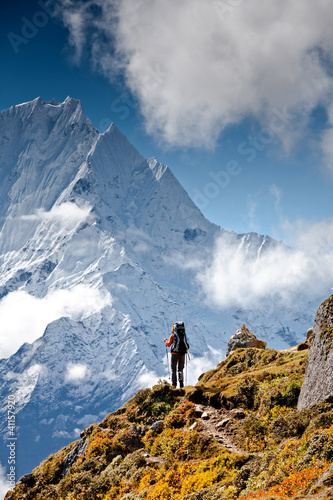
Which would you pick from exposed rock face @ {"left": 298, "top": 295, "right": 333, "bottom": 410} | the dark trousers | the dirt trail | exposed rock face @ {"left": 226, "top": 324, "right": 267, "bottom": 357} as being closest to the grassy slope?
the dirt trail

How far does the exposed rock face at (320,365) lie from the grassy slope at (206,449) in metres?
0.45

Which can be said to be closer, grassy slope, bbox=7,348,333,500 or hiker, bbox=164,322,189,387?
grassy slope, bbox=7,348,333,500

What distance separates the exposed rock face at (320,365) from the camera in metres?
10.1

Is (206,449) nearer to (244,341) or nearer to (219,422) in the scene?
(219,422)

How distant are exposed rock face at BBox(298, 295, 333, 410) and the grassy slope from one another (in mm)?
453

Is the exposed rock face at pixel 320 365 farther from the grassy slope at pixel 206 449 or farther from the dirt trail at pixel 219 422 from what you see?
the dirt trail at pixel 219 422

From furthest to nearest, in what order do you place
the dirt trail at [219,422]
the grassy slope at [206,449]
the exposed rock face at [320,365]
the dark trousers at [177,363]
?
the dark trousers at [177,363]
the dirt trail at [219,422]
the exposed rock face at [320,365]
the grassy slope at [206,449]

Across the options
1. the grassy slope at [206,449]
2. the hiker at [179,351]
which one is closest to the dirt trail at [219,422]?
the grassy slope at [206,449]

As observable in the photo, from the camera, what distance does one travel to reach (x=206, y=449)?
1123 centimetres

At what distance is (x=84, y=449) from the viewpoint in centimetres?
1411

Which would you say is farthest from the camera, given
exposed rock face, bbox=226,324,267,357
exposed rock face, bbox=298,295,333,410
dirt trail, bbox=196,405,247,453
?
exposed rock face, bbox=226,324,267,357

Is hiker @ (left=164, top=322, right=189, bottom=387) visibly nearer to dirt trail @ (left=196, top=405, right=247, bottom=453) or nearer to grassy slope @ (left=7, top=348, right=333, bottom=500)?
grassy slope @ (left=7, top=348, right=333, bottom=500)

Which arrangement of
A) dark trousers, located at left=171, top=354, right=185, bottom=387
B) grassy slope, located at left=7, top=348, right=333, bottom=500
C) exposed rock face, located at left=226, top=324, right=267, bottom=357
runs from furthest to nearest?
exposed rock face, located at left=226, top=324, right=267, bottom=357, dark trousers, located at left=171, top=354, right=185, bottom=387, grassy slope, located at left=7, top=348, right=333, bottom=500

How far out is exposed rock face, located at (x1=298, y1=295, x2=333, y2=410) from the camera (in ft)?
→ 33.2
